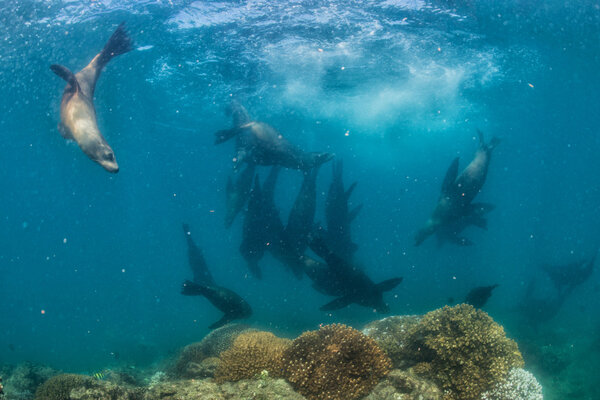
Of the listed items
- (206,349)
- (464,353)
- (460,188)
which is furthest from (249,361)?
(460,188)

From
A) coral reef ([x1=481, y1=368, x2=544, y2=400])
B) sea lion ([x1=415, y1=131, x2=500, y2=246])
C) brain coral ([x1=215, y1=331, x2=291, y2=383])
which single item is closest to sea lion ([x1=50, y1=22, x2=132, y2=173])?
brain coral ([x1=215, y1=331, x2=291, y2=383])

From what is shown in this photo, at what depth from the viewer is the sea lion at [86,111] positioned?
14.3 feet

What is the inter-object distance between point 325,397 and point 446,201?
9.99 m

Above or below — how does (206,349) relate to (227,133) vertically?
below

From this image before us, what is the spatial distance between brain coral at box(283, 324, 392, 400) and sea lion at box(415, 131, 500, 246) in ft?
26.2

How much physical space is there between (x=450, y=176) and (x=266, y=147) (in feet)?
20.9

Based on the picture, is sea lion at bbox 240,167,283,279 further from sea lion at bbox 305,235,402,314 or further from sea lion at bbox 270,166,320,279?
sea lion at bbox 305,235,402,314

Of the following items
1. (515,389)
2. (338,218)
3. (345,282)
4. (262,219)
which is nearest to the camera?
(515,389)

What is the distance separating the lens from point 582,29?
697 inches

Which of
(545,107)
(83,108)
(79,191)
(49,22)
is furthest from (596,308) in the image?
(79,191)

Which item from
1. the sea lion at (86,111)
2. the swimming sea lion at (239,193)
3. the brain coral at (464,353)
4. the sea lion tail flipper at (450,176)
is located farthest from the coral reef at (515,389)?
the swimming sea lion at (239,193)

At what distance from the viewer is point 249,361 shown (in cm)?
436

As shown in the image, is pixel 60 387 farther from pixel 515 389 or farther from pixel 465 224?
pixel 465 224

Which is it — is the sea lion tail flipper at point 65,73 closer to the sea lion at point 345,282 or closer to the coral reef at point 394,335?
the sea lion at point 345,282
